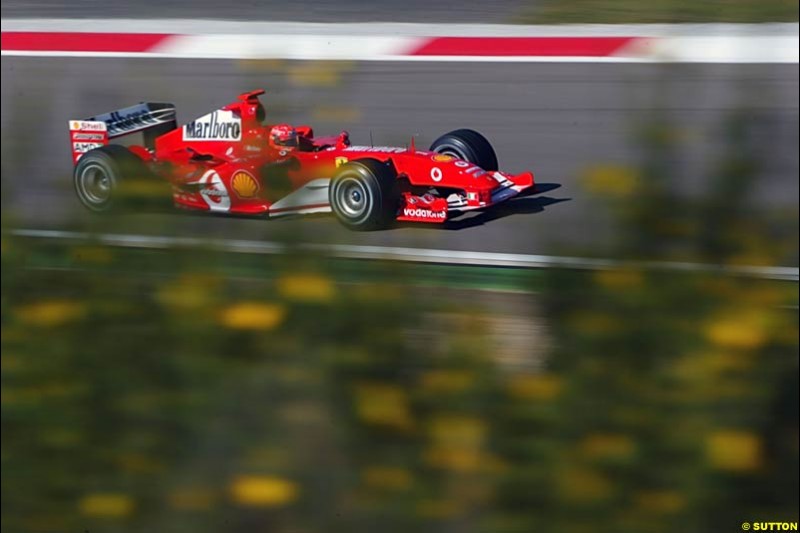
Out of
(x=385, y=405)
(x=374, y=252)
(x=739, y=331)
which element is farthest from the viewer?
(x=374, y=252)

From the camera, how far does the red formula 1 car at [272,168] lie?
230cm

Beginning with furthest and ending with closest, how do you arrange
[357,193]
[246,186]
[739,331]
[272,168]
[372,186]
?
[372,186], [357,193], [246,186], [272,168], [739,331]

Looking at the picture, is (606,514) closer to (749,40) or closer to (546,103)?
(749,40)

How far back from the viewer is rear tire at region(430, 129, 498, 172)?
4.19 metres

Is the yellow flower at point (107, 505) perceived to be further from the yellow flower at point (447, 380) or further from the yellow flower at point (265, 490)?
the yellow flower at point (447, 380)

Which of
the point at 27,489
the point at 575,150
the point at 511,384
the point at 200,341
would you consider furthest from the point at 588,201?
the point at 575,150

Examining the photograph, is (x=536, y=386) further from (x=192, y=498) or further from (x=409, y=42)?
(x=409, y=42)

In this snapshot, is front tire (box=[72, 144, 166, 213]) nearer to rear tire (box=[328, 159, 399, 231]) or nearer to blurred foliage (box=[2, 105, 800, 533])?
blurred foliage (box=[2, 105, 800, 533])

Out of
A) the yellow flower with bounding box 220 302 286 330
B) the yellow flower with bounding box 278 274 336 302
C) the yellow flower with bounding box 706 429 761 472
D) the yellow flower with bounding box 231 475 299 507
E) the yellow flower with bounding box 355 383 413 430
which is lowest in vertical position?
the yellow flower with bounding box 231 475 299 507

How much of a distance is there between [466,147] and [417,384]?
7.42ft

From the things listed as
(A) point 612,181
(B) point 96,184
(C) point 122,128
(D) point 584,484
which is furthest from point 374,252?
(C) point 122,128

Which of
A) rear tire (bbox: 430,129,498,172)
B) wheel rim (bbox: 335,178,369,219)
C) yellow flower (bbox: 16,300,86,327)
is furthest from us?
rear tire (bbox: 430,129,498,172)

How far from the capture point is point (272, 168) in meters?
2.32

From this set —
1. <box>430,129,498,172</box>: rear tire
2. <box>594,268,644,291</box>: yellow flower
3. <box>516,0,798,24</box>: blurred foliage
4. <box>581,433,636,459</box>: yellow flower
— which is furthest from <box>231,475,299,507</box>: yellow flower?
<box>430,129,498,172</box>: rear tire
